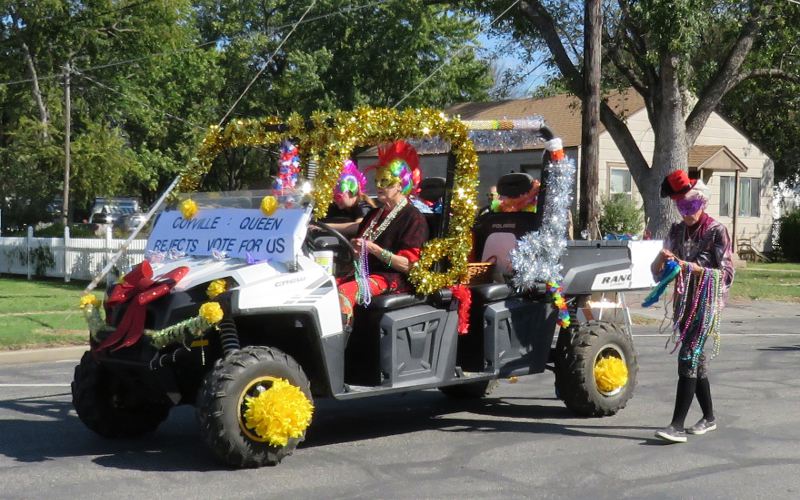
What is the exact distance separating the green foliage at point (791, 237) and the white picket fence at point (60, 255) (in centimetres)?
2320

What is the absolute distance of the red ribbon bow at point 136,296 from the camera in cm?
666

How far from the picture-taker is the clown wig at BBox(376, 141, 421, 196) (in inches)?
311

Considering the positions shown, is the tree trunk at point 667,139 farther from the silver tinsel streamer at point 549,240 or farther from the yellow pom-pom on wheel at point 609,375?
the silver tinsel streamer at point 549,240

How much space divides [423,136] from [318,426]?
7.75ft

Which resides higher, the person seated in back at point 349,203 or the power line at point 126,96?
the power line at point 126,96

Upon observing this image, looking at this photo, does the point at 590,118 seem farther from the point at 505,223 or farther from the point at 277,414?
the point at 277,414

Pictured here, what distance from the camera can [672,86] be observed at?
2345 centimetres

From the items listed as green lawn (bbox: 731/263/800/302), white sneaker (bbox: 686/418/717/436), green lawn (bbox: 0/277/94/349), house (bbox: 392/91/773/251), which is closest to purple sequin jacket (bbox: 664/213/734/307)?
white sneaker (bbox: 686/418/717/436)

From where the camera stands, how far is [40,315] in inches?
645

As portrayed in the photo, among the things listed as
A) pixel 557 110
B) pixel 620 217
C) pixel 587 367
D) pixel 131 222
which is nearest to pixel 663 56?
pixel 620 217

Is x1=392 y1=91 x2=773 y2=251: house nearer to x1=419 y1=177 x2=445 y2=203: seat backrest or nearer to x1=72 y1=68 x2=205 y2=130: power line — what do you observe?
x1=72 y1=68 x2=205 y2=130: power line

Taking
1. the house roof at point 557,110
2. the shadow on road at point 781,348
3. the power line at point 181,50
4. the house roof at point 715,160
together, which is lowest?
the shadow on road at point 781,348

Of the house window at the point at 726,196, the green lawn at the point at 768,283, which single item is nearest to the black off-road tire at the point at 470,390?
the green lawn at the point at 768,283

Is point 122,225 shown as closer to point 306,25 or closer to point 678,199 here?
point 678,199
